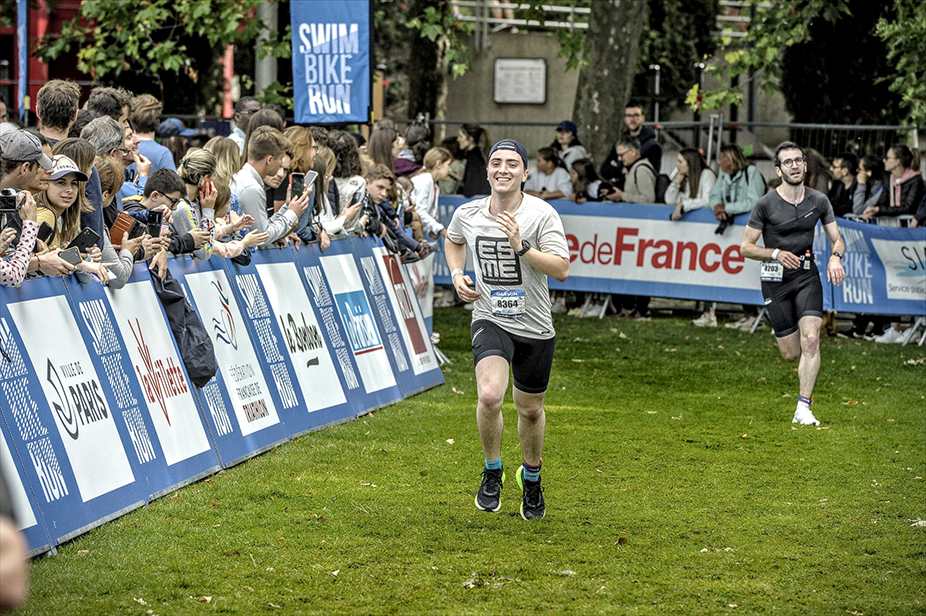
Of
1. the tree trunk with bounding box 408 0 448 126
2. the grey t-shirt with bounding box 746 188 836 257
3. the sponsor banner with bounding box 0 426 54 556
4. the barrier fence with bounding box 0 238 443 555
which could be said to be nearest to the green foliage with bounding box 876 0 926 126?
the grey t-shirt with bounding box 746 188 836 257

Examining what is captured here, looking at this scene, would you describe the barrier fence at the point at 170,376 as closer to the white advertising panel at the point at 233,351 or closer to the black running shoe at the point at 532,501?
the white advertising panel at the point at 233,351

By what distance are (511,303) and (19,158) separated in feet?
8.88

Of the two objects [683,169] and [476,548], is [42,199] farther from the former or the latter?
[683,169]

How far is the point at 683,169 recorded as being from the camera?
55.3 ft

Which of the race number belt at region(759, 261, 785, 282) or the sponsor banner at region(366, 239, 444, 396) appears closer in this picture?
the race number belt at region(759, 261, 785, 282)

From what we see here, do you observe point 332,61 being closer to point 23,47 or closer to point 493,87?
point 23,47

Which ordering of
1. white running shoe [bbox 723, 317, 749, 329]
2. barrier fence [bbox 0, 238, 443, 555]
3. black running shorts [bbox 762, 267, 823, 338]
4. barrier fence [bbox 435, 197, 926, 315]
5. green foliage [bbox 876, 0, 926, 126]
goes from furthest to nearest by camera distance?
1. white running shoe [bbox 723, 317, 749, 329]
2. green foliage [bbox 876, 0, 926, 126]
3. barrier fence [bbox 435, 197, 926, 315]
4. black running shorts [bbox 762, 267, 823, 338]
5. barrier fence [bbox 0, 238, 443, 555]

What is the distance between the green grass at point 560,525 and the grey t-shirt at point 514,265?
1.16m

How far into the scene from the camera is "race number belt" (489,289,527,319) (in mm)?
6980

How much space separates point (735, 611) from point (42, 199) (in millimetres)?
4187

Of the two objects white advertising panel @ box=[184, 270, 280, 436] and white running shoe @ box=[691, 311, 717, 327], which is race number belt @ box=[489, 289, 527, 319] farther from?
white running shoe @ box=[691, 311, 717, 327]

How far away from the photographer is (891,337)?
1559 centimetres

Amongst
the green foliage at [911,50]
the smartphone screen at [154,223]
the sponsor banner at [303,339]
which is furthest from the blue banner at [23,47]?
the green foliage at [911,50]

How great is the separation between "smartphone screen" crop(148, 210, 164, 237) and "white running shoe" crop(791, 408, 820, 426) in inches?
223
